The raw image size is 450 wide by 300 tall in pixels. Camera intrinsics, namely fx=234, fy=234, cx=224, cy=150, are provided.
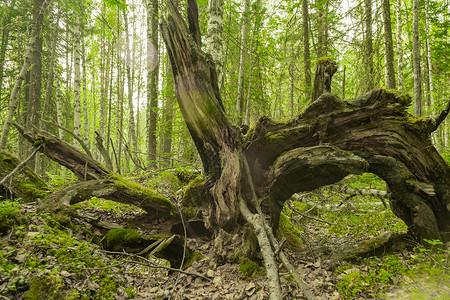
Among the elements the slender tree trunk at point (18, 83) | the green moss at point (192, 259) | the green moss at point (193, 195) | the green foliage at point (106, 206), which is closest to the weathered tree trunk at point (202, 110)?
the green moss at point (193, 195)

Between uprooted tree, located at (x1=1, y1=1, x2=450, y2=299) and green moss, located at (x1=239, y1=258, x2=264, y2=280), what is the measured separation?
391 mm

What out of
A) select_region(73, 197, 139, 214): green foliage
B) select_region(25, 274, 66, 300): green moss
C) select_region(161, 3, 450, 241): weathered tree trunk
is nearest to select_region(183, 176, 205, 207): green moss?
select_region(161, 3, 450, 241): weathered tree trunk

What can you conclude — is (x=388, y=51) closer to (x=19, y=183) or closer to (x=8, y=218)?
(x=8, y=218)

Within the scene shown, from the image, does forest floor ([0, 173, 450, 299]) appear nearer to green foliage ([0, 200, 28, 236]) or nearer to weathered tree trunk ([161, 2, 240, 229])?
green foliage ([0, 200, 28, 236])

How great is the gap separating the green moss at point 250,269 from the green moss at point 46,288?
88.6 inches

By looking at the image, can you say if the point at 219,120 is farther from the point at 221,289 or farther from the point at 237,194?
the point at 221,289

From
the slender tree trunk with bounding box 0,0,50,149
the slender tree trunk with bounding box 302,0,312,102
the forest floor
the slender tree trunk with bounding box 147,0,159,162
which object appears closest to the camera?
the forest floor

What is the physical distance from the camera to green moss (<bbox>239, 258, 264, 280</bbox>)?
3.47 m

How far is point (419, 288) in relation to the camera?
Result: 9.31 ft

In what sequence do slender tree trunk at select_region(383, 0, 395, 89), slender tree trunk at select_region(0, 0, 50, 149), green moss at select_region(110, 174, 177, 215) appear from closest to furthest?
green moss at select_region(110, 174, 177, 215), slender tree trunk at select_region(0, 0, 50, 149), slender tree trunk at select_region(383, 0, 395, 89)

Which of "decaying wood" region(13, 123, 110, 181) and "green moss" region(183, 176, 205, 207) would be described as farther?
"green moss" region(183, 176, 205, 207)

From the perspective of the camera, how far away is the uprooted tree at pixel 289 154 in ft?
12.0

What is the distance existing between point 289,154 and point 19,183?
4930 mm

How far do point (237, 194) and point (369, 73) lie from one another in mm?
7517
